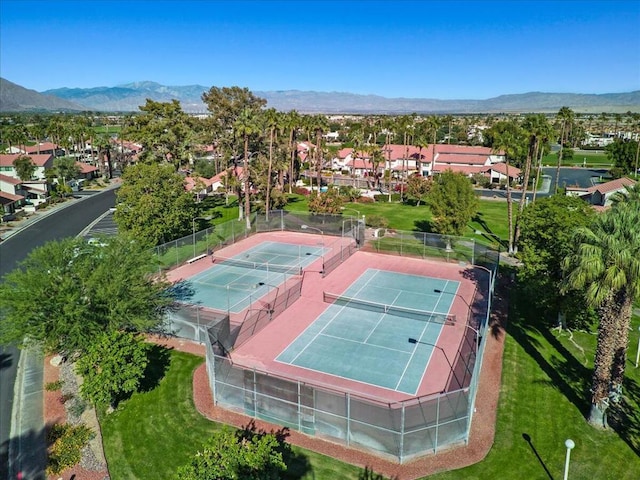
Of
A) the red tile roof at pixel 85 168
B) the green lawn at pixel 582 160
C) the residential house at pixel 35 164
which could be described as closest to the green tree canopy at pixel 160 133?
the residential house at pixel 35 164

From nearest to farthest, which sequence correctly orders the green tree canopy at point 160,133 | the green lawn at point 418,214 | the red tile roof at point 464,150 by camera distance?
the green lawn at point 418,214 → the green tree canopy at point 160,133 → the red tile roof at point 464,150

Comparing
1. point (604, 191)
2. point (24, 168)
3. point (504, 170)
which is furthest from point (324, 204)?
point (24, 168)

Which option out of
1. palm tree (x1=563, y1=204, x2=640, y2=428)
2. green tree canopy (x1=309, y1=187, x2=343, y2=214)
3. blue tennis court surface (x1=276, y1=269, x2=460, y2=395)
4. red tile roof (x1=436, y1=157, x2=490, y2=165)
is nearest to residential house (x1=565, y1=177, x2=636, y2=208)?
red tile roof (x1=436, y1=157, x2=490, y2=165)

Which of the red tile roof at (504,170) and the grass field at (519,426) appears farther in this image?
the red tile roof at (504,170)

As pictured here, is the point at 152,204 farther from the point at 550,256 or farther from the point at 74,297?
the point at 550,256

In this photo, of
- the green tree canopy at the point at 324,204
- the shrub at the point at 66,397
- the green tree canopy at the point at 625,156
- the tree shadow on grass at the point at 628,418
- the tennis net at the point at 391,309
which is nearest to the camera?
the tree shadow on grass at the point at 628,418

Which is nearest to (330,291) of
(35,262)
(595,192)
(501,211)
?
(35,262)

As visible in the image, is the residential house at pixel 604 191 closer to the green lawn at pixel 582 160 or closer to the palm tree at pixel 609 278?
the palm tree at pixel 609 278

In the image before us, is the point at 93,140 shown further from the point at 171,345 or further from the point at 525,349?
the point at 525,349
